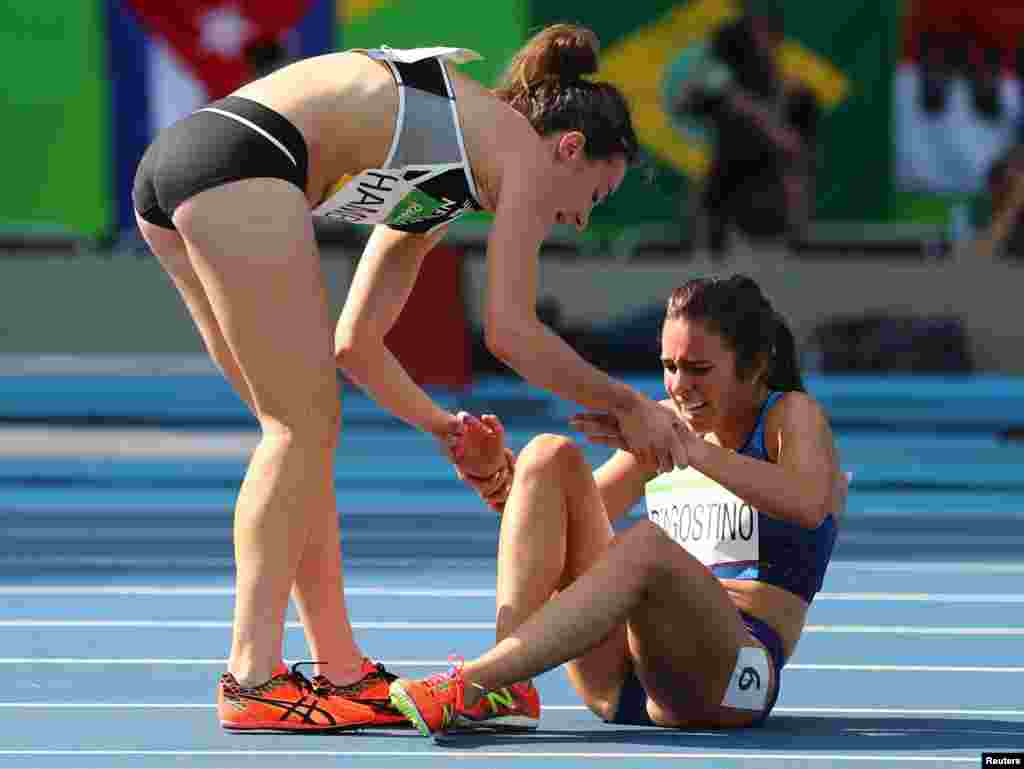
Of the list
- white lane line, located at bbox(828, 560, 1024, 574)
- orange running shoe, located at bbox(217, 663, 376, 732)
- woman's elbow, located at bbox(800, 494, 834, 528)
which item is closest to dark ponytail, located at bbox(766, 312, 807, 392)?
woman's elbow, located at bbox(800, 494, 834, 528)

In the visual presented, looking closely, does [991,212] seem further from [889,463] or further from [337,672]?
[337,672]

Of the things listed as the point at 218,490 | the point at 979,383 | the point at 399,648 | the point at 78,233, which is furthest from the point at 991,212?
the point at 399,648

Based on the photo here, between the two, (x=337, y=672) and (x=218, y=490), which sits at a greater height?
(x=337, y=672)

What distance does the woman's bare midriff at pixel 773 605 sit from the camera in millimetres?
4988

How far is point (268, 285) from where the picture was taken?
486cm

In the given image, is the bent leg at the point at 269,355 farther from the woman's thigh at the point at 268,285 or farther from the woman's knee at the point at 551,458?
the woman's knee at the point at 551,458

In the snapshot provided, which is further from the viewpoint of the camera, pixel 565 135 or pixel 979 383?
pixel 979 383

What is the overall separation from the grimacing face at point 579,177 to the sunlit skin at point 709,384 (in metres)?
0.31

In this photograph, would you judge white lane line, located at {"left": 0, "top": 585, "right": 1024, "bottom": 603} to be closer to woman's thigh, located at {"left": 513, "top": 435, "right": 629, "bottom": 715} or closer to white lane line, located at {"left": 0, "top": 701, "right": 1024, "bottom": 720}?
white lane line, located at {"left": 0, "top": 701, "right": 1024, "bottom": 720}

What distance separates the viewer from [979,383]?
547 inches

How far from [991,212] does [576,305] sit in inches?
110

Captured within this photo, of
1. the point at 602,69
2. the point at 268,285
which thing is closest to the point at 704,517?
the point at 268,285

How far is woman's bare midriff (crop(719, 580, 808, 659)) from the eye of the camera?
4.99 metres

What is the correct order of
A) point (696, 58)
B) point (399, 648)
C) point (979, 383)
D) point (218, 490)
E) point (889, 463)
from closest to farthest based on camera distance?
point (399, 648) < point (218, 490) < point (889, 463) < point (979, 383) < point (696, 58)
